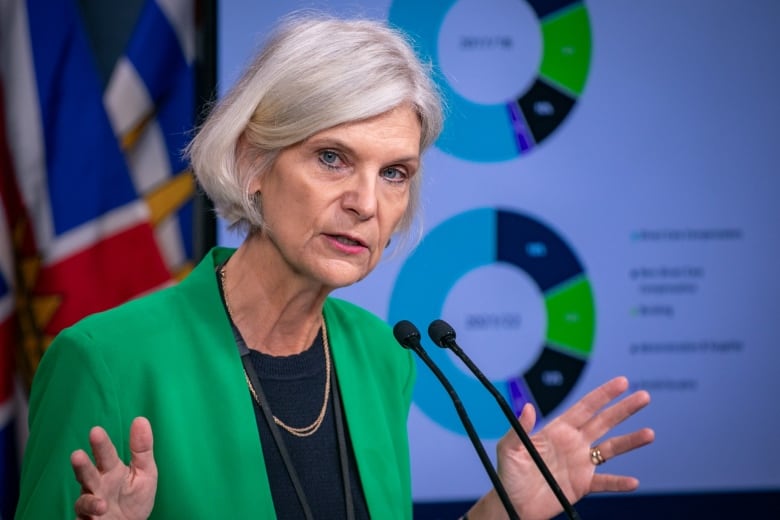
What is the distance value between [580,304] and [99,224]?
1374 mm

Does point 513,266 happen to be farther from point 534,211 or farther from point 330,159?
point 330,159

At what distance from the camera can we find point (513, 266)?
116 inches

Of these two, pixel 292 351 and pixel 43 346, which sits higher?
pixel 292 351

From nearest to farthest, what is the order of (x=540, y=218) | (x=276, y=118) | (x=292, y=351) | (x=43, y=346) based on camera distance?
1. (x=276, y=118)
2. (x=292, y=351)
3. (x=43, y=346)
4. (x=540, y=218)

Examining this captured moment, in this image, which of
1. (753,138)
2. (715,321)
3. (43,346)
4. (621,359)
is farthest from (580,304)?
(43,346)

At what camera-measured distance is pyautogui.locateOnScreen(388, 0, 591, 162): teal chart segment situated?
2.88 metres

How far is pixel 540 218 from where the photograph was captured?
2955 mm

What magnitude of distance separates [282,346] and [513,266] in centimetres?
133

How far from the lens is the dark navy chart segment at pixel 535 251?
2941 mm

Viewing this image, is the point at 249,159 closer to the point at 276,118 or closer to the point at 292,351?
the point at 276,118

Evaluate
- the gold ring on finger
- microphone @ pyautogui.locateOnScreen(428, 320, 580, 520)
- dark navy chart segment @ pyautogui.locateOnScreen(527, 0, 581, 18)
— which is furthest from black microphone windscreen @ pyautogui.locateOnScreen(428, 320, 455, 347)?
Result: dark navy chart segment @ pyautogui.locateOnScreen(527, 0, 581, 18)

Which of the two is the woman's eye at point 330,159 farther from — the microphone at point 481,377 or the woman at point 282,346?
the microphone at point 481,377

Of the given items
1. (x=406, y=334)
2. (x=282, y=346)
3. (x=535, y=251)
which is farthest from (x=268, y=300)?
(x=535, y=251)

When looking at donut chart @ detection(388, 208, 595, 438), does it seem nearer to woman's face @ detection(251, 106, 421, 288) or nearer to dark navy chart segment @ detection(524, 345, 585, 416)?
dark navy chart segment @ detection(524, 345, 585, 416)
